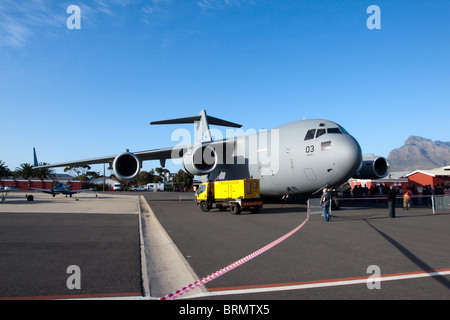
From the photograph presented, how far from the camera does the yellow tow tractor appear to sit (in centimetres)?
1509

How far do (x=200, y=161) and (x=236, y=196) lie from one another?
3892 mm

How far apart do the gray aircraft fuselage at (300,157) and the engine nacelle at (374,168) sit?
548 cm

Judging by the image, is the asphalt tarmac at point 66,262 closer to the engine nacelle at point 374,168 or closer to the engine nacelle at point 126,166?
the engine nacelle at point 126,166

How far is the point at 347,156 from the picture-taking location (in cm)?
1285

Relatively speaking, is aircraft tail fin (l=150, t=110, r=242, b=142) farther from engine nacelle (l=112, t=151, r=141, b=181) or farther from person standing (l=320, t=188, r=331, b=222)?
person standing (l=320, t=188, r=331, b=222)

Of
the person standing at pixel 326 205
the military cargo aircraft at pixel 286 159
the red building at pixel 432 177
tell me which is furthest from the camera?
the red building at pixel 432 177

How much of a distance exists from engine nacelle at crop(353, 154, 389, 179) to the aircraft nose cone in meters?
6.05

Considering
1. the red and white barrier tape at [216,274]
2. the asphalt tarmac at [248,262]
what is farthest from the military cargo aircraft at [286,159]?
the red and white barrier tape at [216,274]

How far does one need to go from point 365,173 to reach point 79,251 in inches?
657

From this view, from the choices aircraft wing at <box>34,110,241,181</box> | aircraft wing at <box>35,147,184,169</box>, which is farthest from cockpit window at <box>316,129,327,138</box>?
aircraft wing at <box>35,147,184,169</box>

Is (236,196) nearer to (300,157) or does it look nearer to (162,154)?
(300,157)

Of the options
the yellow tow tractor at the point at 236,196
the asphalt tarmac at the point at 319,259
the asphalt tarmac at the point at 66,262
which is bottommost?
the asphalt tarmac at the point at 319,259

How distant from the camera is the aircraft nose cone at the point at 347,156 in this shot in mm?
12836

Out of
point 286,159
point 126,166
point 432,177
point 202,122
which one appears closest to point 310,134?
point 286,159
